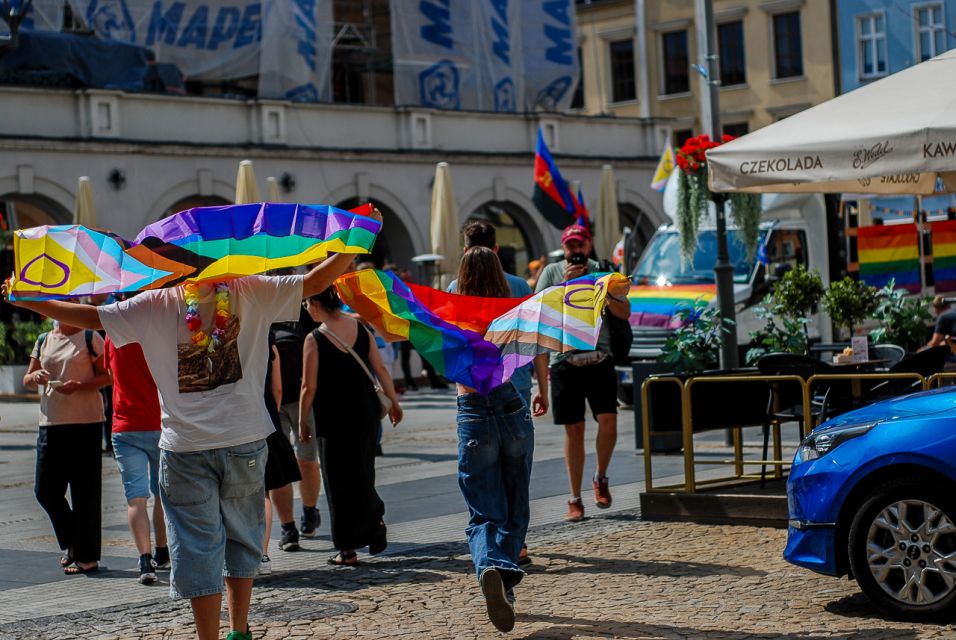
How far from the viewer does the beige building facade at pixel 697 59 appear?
5141 cm

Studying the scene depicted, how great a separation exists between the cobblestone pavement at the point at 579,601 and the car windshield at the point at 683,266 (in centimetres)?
1173

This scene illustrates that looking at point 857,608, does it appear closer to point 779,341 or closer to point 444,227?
point 779,341

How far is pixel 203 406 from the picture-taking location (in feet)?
21.8

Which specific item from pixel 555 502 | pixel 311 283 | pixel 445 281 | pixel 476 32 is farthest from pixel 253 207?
pixel 476 32

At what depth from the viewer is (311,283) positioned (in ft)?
22.3

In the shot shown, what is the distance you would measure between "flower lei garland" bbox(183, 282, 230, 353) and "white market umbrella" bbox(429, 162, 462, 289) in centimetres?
2365

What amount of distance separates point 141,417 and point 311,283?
307 cm

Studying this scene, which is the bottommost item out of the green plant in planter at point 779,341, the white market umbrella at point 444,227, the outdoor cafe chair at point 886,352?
the outdoor cafe chair at point 886,352

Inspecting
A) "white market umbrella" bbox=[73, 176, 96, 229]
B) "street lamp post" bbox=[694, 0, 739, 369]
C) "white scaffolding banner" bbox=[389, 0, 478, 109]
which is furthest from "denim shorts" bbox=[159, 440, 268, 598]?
"white scaffolding banner" bbox=[389, 0, 478, 109]

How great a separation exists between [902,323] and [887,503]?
6953mm

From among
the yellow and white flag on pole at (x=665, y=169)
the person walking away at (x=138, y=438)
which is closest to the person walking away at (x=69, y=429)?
the person walking away at (x=138, y=438)

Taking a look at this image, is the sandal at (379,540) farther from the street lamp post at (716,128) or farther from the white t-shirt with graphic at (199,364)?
the street lamp post at (716,128)

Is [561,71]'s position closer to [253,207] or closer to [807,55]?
[807,55]

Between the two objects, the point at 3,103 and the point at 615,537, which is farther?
the point at 3,103
